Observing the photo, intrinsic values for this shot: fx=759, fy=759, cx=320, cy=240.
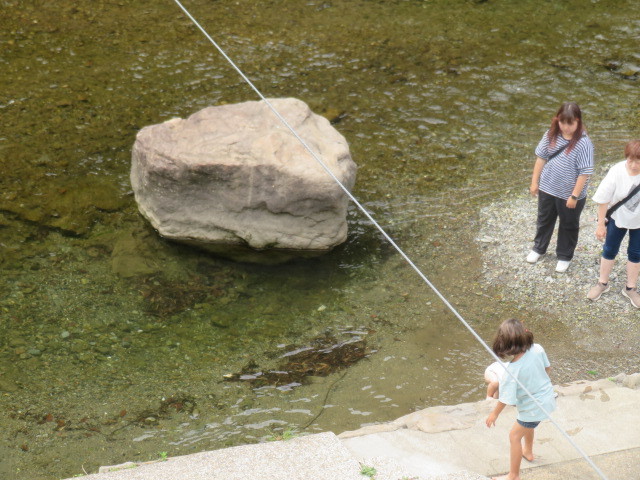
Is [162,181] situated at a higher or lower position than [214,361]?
higher

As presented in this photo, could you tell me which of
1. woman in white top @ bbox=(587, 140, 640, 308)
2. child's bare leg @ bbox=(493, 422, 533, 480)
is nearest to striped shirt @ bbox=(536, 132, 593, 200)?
woman in white top @ bbox=(587, 140, 640, 308)

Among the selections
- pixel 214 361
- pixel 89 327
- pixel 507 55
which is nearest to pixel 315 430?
pixel 214 361

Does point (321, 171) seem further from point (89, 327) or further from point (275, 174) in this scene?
point (89, 327)

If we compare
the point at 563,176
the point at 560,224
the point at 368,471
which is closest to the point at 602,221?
the point at 563,176

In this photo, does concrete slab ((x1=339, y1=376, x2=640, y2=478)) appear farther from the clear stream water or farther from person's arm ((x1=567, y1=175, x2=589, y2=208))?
person's arm ((x1=567, y1=175, x2=589, y2=208))

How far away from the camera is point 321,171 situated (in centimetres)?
667

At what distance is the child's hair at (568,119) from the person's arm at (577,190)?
9.5 inches

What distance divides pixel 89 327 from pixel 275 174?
Result: 202cm

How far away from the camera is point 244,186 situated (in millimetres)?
6758

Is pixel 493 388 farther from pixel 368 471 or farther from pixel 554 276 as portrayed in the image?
pixel 554 276

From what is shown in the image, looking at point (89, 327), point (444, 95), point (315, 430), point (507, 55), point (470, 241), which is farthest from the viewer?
point (507, 55)

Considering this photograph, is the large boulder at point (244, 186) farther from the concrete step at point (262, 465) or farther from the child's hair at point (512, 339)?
the child's hair at point (512, 339)

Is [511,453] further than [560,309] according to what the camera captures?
No

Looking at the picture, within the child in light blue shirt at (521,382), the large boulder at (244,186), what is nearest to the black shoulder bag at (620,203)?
the child in light blue shirt at (521,382)
